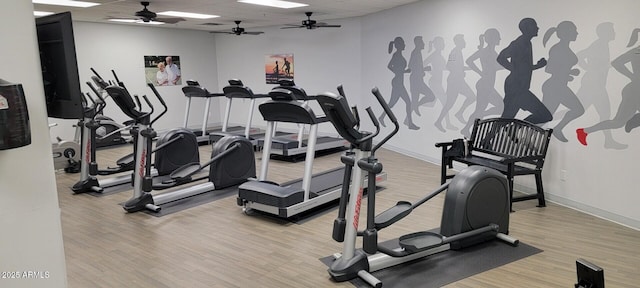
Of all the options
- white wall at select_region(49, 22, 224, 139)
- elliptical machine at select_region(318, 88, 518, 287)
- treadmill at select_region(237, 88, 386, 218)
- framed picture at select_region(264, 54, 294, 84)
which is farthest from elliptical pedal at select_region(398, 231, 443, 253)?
white wall at select_region(49, 22, 224, 139)

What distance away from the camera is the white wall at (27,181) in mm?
1611

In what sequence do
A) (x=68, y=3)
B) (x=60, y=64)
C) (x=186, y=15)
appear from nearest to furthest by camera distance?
(x=60, y=64), (x=68, y=3), (x=186, y=15)

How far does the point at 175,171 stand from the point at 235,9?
3.51 m

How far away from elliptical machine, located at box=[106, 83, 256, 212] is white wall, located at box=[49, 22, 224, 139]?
17.5 feet

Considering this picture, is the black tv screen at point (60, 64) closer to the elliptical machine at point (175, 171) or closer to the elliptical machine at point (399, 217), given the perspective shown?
the elliptical machine at point (399, 217)

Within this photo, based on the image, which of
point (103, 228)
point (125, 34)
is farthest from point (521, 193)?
point (125, 34)

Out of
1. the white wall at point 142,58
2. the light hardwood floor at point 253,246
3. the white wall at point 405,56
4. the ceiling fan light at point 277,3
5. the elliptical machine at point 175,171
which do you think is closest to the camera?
the light hardwood floor at point 253,246

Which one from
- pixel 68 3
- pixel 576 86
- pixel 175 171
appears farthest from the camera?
pixel 68 3

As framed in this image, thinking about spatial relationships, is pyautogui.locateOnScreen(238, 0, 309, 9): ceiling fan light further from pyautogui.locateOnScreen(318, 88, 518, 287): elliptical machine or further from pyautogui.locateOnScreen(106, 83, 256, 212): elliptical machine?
pyautogui.locateOnScreen(318, 88, 518, 287): elliptical machine

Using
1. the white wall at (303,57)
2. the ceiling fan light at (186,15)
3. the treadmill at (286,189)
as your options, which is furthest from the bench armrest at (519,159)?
the ceiling fan light at (186,15)

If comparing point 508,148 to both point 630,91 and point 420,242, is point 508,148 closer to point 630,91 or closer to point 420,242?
point 630,91

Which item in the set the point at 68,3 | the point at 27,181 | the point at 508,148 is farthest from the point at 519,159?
the point at 68,3

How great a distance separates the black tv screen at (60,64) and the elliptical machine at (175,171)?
2.79 meters

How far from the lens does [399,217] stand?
3.27 metres
